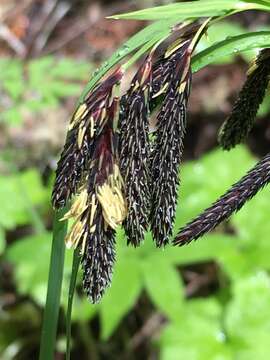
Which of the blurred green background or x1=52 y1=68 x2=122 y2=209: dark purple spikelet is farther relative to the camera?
the blurred green background

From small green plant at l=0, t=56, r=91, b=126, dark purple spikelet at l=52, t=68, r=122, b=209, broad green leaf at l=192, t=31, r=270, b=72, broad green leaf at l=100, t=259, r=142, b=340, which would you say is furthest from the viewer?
small green plant at l=0, t=56, r=91, b=126

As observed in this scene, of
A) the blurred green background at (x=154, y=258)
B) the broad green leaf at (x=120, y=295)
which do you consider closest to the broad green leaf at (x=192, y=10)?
the blurred green background at (x=154, y=258)

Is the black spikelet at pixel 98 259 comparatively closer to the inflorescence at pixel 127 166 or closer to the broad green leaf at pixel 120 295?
the inflorescence at pixel 127 166

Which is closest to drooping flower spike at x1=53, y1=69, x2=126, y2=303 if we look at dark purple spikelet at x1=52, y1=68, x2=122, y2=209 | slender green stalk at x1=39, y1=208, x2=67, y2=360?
dark purple spikelet at x1=52, y1=68, x2=122, y2=209

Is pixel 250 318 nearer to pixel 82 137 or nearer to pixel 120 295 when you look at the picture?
pixel 120 295

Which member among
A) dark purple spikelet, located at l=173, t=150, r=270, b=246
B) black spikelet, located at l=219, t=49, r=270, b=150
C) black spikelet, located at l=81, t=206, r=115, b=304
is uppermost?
black spikelet, located at l=219, t=49, r=270, b=150

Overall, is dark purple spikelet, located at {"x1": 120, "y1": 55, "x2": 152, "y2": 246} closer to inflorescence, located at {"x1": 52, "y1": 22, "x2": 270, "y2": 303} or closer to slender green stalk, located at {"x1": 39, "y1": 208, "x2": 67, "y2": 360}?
inflorescence, located at {"x1": 52, "y1": 22, "x2": 270, "y2": 303}

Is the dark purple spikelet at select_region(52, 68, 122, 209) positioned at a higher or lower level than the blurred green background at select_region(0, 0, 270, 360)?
lower

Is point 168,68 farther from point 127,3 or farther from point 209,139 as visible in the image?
point 127,3

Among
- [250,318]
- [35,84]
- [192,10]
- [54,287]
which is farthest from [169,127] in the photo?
[35,84]
